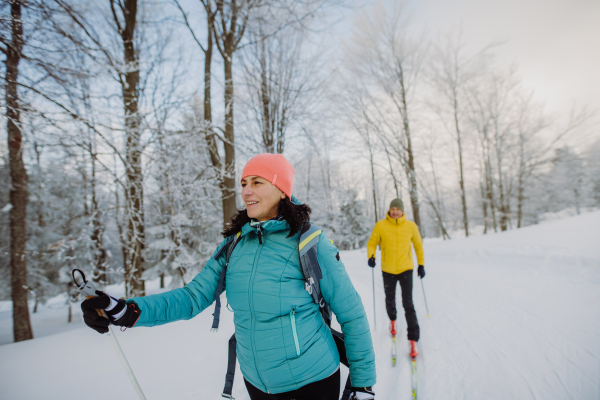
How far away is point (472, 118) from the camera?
16.8 meters

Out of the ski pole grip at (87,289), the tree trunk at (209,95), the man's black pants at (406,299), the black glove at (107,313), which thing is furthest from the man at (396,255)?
the tree trunk at (209,95)

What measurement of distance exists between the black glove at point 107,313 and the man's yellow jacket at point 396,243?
3.39 meters

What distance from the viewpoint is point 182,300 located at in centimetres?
143

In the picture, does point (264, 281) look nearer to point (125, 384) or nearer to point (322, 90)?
point (125, 384)

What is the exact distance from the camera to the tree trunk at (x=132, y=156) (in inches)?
176

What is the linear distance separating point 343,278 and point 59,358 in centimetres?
443

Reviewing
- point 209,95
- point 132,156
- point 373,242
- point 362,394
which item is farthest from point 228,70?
point 362,394

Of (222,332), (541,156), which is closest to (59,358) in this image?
(222,332)

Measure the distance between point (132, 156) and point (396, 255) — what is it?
5165 millimetres

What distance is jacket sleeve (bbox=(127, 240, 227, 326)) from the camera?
131 cm

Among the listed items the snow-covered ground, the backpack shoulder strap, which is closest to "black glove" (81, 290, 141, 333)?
the backpack shoulder strap

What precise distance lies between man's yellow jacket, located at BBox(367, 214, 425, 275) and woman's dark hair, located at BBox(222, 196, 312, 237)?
2.66 metres

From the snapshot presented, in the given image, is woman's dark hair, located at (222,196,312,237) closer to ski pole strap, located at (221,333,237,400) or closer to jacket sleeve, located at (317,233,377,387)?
jacket sleeve, located at (317,233,377,387)

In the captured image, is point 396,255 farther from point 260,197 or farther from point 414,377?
point 260,197
